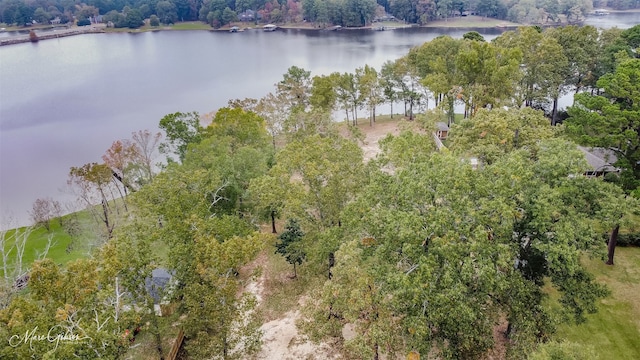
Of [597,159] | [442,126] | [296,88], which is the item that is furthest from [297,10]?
[597,159]

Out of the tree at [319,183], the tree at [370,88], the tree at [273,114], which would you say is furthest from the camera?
the tree at [370,88]

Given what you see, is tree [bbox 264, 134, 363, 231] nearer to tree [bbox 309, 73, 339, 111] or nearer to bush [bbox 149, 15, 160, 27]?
tree [bbox 309, 73, 339, 111]

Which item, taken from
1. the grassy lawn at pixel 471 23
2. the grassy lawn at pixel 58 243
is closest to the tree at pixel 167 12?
the grassy lawn at pixel 471 23

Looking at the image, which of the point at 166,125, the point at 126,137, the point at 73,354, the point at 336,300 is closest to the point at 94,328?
the point at 73,354

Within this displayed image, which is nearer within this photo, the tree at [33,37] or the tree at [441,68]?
the tree at [441,68]

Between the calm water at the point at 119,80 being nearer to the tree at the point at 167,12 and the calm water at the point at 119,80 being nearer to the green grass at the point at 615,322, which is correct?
the tree at the point at 167,12

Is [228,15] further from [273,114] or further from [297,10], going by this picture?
[273,114]

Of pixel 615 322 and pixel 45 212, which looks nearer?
pixel 615 322
